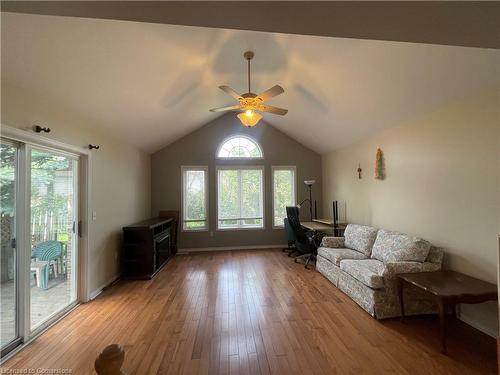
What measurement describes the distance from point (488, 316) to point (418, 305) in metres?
0.57

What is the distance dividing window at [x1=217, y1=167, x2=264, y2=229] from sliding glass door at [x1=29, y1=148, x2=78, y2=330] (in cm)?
347

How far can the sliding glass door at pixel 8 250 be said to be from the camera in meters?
2.10

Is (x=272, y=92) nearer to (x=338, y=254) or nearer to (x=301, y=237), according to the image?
(x=338, y=254)

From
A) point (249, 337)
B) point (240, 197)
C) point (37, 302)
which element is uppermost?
point (240, 197)

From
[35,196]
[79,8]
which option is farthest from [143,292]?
[79,8]

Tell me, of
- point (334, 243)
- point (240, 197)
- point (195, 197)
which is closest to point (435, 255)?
point (334, 243)

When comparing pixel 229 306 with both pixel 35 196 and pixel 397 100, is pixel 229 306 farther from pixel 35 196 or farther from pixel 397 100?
pixel 397 100

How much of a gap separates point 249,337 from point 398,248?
220cm

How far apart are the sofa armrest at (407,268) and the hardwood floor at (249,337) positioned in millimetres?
533

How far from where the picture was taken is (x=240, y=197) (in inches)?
249

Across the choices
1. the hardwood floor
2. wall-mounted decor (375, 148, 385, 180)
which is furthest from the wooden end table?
wall-mounted decor (375, 148, 385, 180)

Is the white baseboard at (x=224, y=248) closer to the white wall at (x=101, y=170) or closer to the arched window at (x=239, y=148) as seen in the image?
the white wall at (x=101, y=170)

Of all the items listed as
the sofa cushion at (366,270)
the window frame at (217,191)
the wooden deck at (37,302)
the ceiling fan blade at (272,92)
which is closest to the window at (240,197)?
the window frame at (217,191)

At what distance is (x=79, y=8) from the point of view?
3.69 ft
